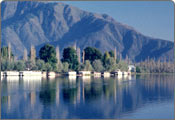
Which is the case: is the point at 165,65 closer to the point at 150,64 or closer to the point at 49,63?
the point at 150,64

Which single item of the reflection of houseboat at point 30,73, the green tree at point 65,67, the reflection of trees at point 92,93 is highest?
the green tree at point 65,67

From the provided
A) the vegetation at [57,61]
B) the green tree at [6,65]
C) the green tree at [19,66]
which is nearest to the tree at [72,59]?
the vegetation at [57,61]

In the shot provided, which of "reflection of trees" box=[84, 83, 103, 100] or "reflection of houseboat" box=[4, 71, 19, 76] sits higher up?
"reflection of houseboat" box=[4, 71, 19, 76]

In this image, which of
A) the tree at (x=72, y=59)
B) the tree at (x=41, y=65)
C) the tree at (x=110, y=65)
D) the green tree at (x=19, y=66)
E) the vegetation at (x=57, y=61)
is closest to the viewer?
the green tree at (x=19, y=66)

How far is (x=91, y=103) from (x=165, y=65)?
463 ft

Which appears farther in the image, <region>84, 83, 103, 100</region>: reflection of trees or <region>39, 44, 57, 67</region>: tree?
<region>39, 44, 57, 67</region>: tree

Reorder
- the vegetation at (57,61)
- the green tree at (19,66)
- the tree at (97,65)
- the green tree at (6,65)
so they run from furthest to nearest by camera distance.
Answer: the tree at (97,65)
the vegetation at (57,61)
the green tree at (19,66)
the green tree at (6,65)

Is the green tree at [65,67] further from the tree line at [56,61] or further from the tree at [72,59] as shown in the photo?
the tree at [72,59]

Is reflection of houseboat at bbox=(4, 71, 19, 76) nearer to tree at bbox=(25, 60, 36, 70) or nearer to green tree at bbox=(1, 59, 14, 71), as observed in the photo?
green tree at bbox=(1, 59, 14, 71)

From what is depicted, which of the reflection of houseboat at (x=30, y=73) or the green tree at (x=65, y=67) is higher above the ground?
the green tree at (x=65, y=67)

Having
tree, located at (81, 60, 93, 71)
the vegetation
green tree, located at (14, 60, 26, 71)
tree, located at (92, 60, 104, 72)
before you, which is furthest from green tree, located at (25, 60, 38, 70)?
tree, located at (92, 60, 104, 72)

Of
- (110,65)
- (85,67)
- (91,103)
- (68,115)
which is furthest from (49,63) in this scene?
(68,115)

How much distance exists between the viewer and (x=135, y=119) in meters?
31.1

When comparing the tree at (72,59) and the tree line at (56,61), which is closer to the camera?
the tree line at (56,61)
